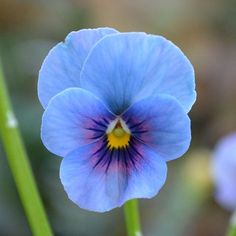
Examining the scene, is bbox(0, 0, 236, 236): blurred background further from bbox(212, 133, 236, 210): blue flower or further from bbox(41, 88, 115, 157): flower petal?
bbox(41, 88, 115, 157): flower petal

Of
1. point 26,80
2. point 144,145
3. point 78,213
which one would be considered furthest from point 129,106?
point 26,80

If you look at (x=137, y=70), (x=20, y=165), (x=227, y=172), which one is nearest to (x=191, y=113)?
(x=227, y=172)

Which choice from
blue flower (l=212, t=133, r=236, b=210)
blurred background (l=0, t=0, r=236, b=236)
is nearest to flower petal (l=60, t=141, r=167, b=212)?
blue flower (l=212, t=133, r=236, b=210)

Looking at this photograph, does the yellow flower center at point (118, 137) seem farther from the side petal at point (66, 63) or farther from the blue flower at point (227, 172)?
the blue flower at point (227, 172)

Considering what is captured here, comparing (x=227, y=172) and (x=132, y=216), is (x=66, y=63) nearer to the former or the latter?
(x=132, y=216)

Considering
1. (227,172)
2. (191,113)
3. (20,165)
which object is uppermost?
(20,165)
